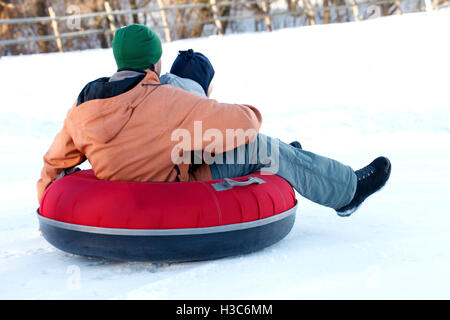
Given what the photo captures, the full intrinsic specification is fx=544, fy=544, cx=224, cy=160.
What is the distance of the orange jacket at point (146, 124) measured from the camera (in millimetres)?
2066

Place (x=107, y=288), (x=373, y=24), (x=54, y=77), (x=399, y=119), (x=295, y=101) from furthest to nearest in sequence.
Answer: (x=373, y=24), (x=54, y=77), (x=295, y=101), (x=399, y=119), (x=107, y=288)

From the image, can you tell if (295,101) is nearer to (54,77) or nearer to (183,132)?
(54,77)

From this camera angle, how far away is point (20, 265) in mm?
2188

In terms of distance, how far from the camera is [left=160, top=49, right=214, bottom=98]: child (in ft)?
7.85

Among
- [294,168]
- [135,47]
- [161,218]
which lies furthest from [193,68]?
[161,218]

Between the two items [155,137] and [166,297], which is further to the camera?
[155,137]

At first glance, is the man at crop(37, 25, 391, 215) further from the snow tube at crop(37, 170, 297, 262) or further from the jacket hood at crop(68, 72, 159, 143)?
the snow tube at crop(37, 170, 297, 262)

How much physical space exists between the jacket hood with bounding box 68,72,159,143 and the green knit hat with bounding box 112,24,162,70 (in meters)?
0.09

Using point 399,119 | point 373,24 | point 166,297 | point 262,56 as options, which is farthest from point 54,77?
point 166,297

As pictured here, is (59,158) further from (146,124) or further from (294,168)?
(294,168)

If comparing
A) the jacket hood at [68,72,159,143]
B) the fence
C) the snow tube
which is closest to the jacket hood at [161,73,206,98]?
the jacket hood at [68,72,159,143]

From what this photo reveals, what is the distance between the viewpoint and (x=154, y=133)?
2.09 m

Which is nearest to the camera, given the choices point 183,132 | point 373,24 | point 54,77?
point 183,132

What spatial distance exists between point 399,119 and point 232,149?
15.0 feet
